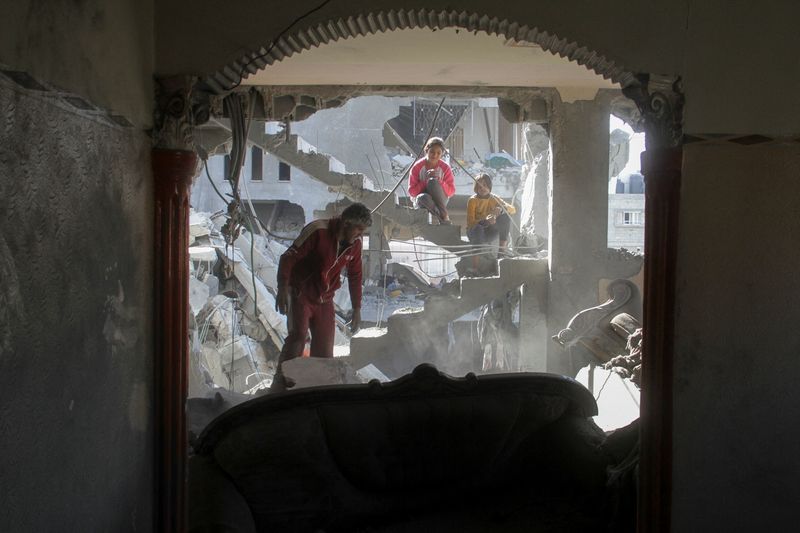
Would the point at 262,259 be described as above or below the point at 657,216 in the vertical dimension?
below

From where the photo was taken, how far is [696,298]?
393 cm

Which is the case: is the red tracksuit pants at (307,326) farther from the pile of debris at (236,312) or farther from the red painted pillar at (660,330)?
the red painted pillar at (660,330)

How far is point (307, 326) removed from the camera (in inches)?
329

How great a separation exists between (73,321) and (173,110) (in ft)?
4.23

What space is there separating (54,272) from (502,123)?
2253 cm

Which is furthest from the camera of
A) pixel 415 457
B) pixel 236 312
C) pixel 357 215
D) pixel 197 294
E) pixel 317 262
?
pixel 236 312

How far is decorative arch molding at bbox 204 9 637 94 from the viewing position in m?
3.77

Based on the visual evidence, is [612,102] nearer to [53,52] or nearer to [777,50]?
[777,50]

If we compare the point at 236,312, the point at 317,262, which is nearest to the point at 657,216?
the point at 317,262

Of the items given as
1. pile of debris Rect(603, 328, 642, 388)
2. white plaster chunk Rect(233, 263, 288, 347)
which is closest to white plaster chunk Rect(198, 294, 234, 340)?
white plaster chunk Rect(233, 263, 288, 347)

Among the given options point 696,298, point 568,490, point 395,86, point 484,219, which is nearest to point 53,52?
point 696,298

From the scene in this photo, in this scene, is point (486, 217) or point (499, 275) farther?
point (486, 217)

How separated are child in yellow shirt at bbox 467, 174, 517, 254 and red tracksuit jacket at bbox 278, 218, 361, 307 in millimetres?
3497

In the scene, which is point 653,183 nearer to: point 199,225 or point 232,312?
point 232,312
